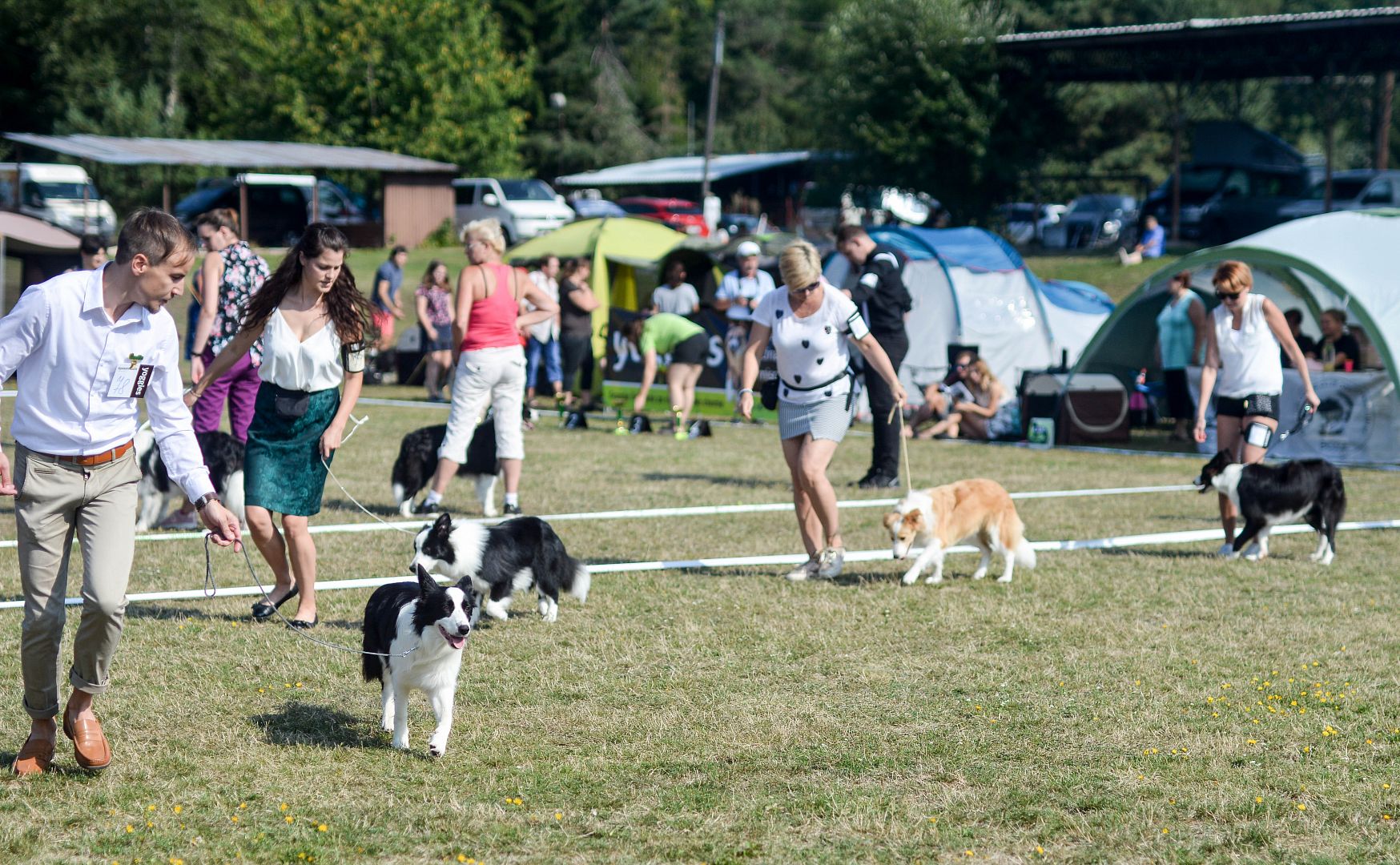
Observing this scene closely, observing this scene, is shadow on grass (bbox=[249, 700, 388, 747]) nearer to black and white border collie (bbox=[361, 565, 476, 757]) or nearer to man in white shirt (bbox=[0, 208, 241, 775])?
black and white border collie (bbox=[361, 565, 476, 757])

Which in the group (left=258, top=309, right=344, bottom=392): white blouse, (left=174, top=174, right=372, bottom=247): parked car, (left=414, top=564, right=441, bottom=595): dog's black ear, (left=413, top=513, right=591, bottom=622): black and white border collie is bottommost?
(left=413, top=513, right=591, bottom=622): black and white border collie

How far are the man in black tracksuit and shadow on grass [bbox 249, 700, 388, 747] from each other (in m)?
6.31

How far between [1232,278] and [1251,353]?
1.51 feet

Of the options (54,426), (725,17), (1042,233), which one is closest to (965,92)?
(1042,233)

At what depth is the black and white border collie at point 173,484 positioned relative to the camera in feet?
26.6

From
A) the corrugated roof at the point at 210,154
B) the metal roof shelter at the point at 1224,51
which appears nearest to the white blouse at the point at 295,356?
the corrugated roof at the point at 210,154

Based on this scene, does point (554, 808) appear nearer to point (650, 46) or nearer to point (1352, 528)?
point (1352, 528)

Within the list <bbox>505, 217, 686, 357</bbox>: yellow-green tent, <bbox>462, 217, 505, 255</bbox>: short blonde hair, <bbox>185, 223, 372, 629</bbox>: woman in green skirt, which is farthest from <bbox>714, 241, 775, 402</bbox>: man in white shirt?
<bbox>185, 223, 372, 629</bbox>: woman in green skirt

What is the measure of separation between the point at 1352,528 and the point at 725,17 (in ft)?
210

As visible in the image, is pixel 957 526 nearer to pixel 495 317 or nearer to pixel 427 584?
pixel 495 317

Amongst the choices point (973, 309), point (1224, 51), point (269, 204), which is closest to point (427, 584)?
point (973, 309)

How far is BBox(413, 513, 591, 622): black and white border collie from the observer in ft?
20.1

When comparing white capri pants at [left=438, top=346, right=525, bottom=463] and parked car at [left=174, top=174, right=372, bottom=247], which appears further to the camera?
parked car at [left=174, top=174, right=372, bottom=247]

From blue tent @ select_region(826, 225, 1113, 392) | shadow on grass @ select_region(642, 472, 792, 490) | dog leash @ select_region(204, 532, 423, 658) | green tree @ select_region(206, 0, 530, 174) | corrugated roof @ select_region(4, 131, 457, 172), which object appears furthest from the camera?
green tree @ select_region(206, 0, 530, 174)
